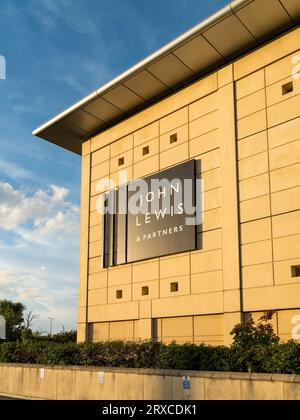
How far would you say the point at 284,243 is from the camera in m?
22.5

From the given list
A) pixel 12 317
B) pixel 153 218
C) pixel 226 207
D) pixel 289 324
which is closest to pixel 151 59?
pixel 153 218

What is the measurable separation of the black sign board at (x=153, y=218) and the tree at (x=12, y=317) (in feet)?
105

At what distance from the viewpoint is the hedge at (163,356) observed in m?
15.1

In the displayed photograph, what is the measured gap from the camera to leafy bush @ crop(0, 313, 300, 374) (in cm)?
1526

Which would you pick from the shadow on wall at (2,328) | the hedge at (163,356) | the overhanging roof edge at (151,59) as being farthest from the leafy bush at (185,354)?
the shadow on wall at (2,328)

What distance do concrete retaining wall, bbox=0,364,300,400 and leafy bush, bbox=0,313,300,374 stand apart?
1.03 metres

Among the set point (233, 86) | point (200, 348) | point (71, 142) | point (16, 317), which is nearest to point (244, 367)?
point (200, 348)

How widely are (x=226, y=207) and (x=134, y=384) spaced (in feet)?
34.9

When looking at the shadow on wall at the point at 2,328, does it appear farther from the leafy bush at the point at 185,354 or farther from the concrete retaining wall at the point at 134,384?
the concrete retaining wall at the point at 134,384

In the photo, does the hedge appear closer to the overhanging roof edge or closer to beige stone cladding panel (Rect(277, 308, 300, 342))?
beige stone cladding panel (Rect(277, 308, 300, 342))
